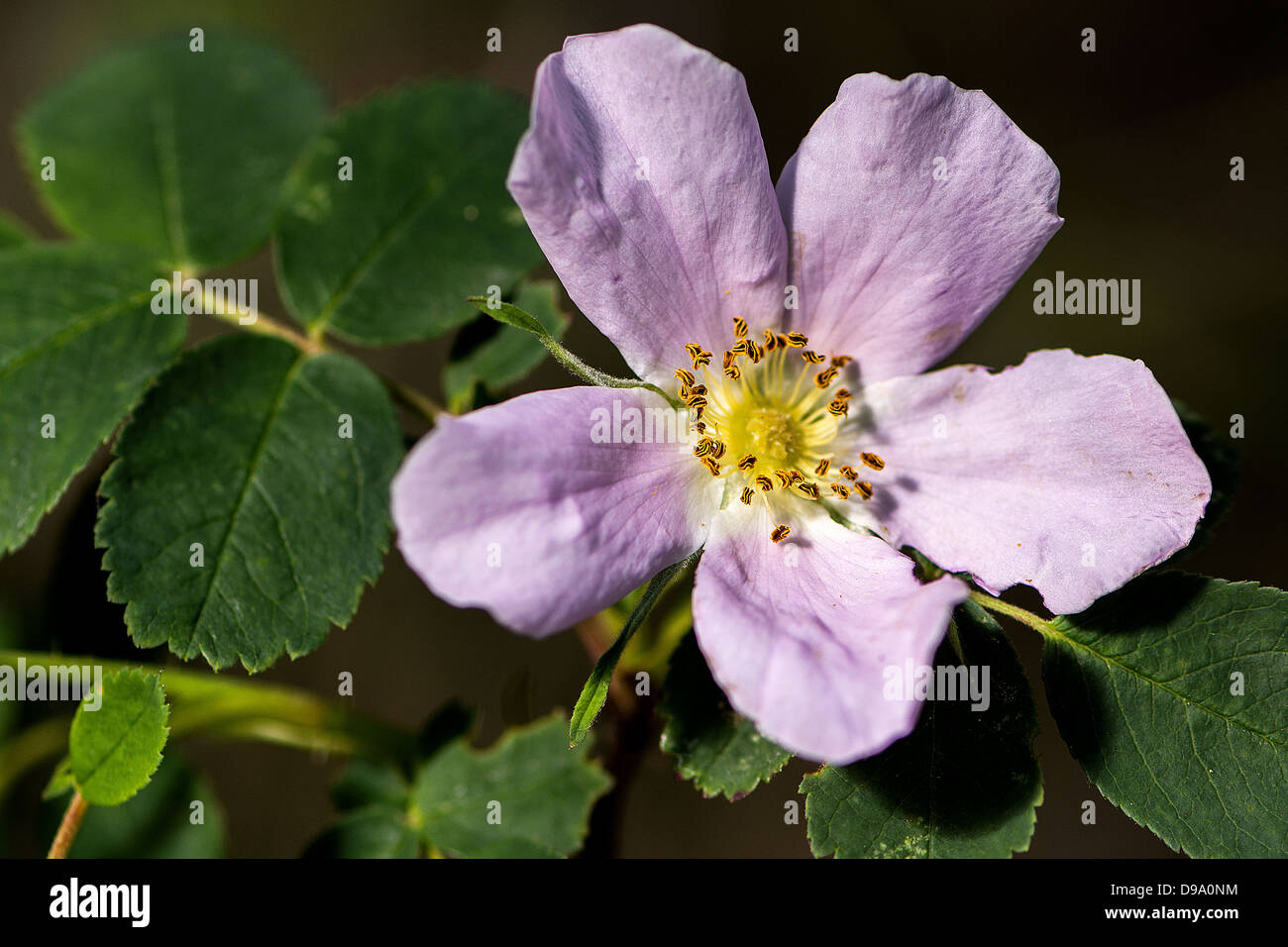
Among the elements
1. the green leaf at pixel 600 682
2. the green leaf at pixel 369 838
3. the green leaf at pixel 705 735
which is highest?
the green leaf at pixel 600 682

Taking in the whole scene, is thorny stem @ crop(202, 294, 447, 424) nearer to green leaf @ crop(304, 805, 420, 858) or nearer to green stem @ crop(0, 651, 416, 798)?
green stem @ crop(0, 651, 416, 798)

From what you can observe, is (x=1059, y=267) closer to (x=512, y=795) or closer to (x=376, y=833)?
(x=512, y=795)

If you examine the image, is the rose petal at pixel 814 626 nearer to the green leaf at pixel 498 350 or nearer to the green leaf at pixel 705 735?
the green leaf at pixel 705 735

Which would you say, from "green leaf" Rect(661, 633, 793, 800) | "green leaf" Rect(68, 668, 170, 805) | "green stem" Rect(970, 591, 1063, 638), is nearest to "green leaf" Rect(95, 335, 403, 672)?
A: "green leaf" Rect(68, 668, 170, 805)

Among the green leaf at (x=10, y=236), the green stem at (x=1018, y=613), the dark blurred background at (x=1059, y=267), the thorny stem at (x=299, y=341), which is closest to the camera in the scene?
the green stem at (x=1018, y=613)

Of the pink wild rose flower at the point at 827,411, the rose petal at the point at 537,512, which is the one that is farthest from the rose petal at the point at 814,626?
the rose petal at the point at 537,512

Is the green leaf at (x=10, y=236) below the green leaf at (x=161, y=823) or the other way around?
the other way around

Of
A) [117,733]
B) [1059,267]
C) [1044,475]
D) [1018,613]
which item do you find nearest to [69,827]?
[117,733]
